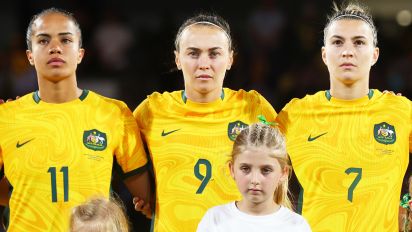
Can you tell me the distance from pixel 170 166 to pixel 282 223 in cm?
85

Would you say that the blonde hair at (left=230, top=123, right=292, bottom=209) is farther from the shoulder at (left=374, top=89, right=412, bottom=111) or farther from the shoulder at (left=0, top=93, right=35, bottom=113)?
the shoulder at (left=0, top=93, right=35, bottom=113)

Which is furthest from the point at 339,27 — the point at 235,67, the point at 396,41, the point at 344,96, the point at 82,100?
the point at 396,41

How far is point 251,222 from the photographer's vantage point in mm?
3971

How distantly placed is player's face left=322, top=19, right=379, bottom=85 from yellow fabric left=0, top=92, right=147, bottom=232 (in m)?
1.07

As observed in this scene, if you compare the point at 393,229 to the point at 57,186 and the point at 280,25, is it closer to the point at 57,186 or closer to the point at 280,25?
the point at 57,186

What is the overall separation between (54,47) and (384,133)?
67.0 inches

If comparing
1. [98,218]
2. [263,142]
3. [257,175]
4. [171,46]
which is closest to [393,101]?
[263,142]

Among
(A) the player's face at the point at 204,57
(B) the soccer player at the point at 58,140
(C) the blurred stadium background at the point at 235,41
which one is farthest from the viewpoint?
(C) the blurred stadium background at the point at 235,41

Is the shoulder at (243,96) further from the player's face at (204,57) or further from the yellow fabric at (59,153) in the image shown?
the yellow fabric at (59,153)

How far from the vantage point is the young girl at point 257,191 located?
13.0 feet

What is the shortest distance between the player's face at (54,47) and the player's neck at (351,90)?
1342 mm

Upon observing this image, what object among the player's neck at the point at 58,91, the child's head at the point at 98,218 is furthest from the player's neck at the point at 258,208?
the player's neck at the point at 58,91

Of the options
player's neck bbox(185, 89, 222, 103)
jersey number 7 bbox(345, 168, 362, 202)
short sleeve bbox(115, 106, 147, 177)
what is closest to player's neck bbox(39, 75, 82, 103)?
short sleeve bbox(115, 106, 147, 177)

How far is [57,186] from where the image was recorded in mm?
4488
